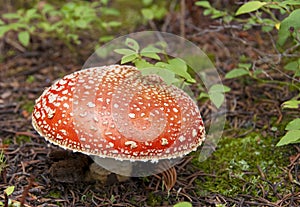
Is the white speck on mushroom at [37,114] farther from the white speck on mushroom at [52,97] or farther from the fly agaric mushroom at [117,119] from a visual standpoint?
the white speck on mushroom at [52,97]

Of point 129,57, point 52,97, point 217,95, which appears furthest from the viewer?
point 217,95

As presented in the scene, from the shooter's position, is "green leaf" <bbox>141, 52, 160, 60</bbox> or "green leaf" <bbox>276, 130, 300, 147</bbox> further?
"green leaf" <bbox>141, 52, 160, 60</bbox>

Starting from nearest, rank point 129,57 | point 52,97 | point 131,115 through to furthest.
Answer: point 131,115, point 52,97, point 129,57

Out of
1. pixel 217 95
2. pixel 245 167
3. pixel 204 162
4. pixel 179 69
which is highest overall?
pixel 179 69

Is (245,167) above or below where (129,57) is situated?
below

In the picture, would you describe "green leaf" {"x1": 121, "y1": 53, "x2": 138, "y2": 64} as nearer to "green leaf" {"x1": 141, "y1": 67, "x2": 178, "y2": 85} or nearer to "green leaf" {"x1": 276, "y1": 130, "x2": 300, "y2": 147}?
"green leaf" {"x1": 141, "y1": 67, "x2": 178, "y2": 85}

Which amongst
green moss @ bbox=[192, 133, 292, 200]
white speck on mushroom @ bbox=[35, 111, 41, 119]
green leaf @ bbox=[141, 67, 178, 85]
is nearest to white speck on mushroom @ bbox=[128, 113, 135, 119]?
green leaf @ bbox=[141, 67, 178, 85]

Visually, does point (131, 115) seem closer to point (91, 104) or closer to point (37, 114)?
point (91, 104)

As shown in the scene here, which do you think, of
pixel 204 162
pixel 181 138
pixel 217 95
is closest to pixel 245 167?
pixel 204 162

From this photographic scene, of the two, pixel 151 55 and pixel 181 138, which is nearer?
pixel 181 138
